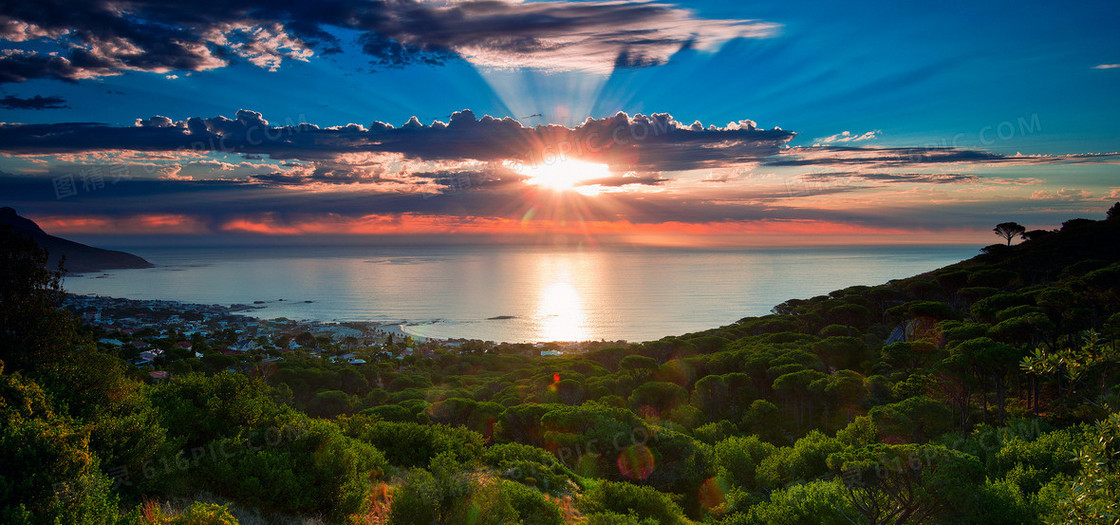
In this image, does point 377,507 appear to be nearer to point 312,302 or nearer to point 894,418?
point 894,418

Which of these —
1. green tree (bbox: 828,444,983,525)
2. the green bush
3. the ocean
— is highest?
green tree (bbox: 828,444,983,525)

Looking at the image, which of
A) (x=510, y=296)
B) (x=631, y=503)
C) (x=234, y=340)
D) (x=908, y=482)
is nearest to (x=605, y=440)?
(x=631, y=503)

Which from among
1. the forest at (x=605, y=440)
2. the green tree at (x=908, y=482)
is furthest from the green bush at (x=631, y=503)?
the green tree at (x=908, y=482)

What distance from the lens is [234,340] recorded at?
56.1m

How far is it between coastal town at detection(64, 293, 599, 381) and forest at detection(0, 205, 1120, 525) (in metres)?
13.9

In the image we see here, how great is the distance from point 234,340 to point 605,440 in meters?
54.8

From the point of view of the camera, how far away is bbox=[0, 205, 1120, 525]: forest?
273 inches

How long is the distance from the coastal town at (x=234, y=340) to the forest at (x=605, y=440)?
13.9 meters

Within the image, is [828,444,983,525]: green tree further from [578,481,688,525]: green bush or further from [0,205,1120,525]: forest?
[578,481,688,525]: green bush

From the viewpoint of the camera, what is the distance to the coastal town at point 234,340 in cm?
3666

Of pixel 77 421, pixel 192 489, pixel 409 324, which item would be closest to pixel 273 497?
pixel 192 489

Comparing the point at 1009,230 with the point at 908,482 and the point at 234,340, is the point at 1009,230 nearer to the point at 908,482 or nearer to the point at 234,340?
the point at 908,482

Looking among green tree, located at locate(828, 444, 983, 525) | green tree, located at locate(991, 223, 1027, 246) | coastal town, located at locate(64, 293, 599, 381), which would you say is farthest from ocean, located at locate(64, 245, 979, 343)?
green tree, located at locate(828, 444, 983, 525)

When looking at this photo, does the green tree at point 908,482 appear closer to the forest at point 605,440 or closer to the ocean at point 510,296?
the forest at point 605,440
